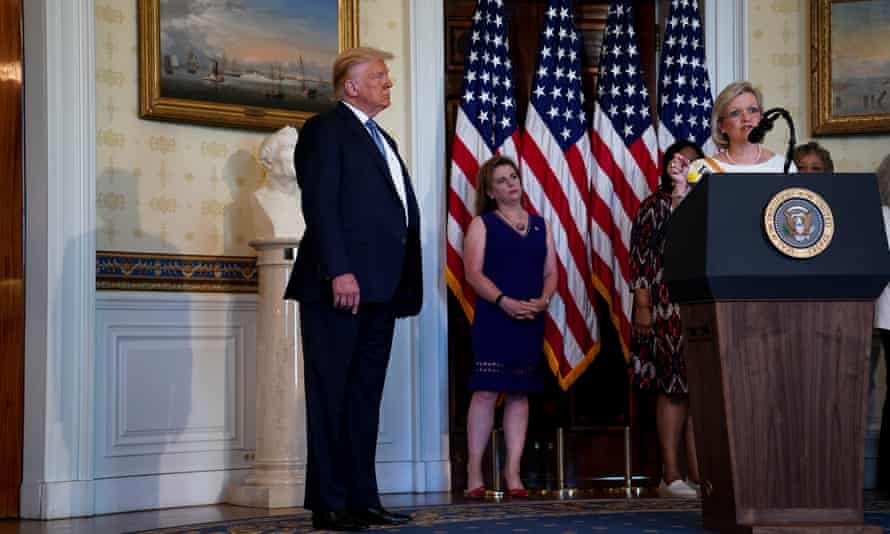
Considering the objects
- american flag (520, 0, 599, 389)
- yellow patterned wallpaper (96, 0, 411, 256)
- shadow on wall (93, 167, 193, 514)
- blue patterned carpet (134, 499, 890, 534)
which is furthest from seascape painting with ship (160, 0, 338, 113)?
blue patterned carpet (134, 499, 890, 534)

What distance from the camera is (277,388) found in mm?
5793

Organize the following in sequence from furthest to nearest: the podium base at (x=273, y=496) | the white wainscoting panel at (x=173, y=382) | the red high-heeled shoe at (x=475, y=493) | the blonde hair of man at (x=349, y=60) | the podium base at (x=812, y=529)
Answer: the red high-heeled shoe at (x=475, y=493) → the white wainscoting panel at (x=173, y=382) → the podium base at (x=273, y=496) → the blonde hair of man at (x=349, y=60) → the podium base at (x=812, y=529)

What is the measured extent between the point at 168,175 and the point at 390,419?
161cm

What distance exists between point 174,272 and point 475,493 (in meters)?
1.70

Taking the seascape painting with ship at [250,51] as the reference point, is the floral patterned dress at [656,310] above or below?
below

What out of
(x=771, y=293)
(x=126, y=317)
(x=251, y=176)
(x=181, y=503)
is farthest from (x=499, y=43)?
(x=771, y=293)

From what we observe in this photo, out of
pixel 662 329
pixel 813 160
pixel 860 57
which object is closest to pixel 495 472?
pixel 662 329

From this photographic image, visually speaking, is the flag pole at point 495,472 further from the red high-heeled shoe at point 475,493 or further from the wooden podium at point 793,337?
the wooden podium at point 793,337

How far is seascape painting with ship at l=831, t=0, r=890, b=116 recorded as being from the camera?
23.0 feet

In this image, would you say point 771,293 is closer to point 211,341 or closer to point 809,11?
point 211,341

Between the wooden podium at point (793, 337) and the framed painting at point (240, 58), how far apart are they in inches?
114

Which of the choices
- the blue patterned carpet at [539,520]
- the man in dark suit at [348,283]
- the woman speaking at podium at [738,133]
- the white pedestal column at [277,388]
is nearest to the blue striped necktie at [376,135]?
the man in dark suit at [348,283]

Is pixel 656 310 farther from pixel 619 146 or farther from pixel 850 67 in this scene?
pixel 850 67

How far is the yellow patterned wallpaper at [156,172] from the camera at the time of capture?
19.2 feet
